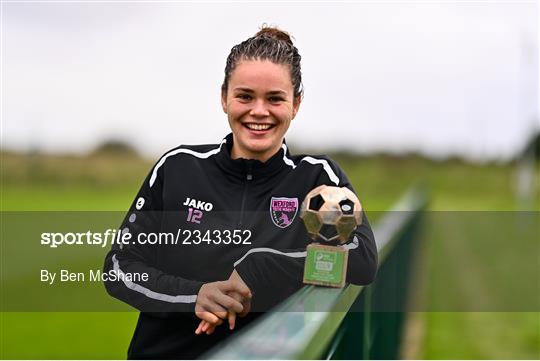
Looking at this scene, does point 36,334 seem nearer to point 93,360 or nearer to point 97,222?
point 93,360

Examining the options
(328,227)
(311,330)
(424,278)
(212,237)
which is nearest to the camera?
(311,330)

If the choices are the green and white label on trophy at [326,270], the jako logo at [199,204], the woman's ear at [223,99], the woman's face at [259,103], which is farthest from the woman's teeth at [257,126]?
the green and white label on trophy at [326,270]

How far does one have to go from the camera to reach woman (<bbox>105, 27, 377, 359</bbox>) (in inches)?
83.0

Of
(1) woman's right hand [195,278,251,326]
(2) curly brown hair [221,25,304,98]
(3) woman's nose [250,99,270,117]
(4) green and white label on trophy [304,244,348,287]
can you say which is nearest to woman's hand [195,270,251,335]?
(1) woman's right hand [195,278,251,326]

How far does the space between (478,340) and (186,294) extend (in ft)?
20.8

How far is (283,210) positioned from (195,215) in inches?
8.1

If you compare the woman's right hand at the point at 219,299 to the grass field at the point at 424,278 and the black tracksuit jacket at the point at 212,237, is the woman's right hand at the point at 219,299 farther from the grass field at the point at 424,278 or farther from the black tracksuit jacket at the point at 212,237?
the grass field at the point at 424,278

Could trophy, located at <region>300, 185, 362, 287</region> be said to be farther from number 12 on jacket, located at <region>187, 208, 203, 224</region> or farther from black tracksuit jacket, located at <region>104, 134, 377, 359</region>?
number 12 on jacket, located at <region>187, 208, 203, 224</region>

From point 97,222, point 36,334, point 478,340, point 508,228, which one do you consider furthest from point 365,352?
point 508,228

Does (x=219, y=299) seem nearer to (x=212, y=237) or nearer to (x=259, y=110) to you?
(x=212, y=237)

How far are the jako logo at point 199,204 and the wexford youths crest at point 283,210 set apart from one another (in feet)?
0.48

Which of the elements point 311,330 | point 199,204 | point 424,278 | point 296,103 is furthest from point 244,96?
point 424,278

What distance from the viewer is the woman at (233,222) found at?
2109 mm

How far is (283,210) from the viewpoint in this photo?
213 cm
